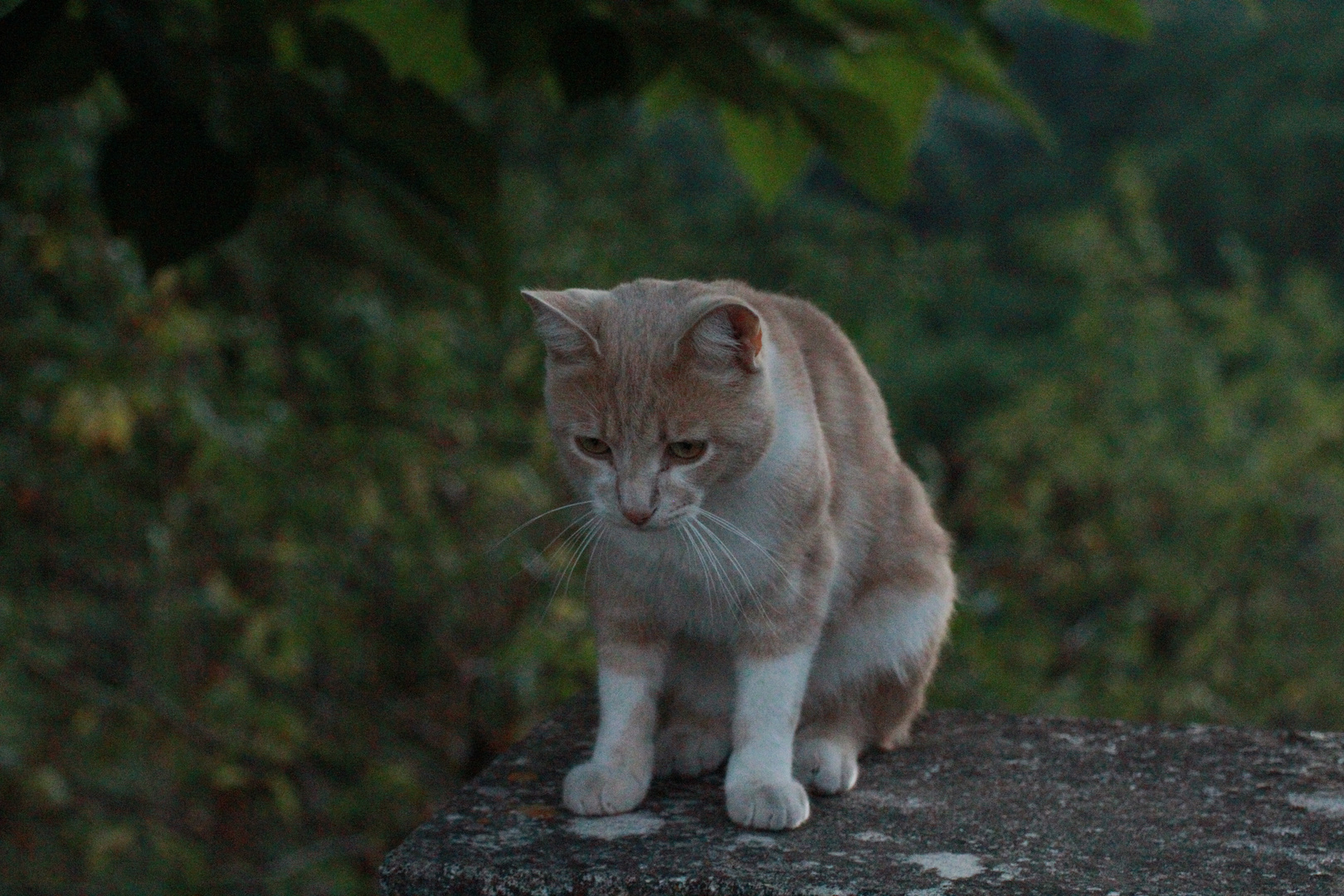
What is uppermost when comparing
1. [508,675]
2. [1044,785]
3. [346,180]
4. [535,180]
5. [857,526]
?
[535,180]

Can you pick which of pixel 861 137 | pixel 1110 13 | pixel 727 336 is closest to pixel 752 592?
pixel 727 336

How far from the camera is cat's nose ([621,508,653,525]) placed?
81.3 inches

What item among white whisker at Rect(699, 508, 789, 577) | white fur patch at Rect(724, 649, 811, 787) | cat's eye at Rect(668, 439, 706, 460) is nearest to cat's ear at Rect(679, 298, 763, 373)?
cat's eye at Rect(668, 439, 706, 460)

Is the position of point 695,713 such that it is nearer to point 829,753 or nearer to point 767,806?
point 829,753

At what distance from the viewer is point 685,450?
2119 millimetres

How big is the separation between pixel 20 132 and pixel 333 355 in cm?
184

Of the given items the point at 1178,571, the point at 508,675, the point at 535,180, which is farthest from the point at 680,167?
the point at 508,675

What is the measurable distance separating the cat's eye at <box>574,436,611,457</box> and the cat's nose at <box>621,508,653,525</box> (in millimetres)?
122

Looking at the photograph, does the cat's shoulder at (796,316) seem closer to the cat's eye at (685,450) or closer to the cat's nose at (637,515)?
the cat's eye at (685,450)

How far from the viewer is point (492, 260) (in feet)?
7.26

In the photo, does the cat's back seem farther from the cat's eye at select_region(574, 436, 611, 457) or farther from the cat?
the cat's eye at select_region(574, 436, 611, 457)

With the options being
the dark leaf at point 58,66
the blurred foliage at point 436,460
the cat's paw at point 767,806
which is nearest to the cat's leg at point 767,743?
the cat's paw at point 767,806

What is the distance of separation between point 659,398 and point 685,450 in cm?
9

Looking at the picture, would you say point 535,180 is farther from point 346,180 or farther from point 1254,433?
point 346,180
